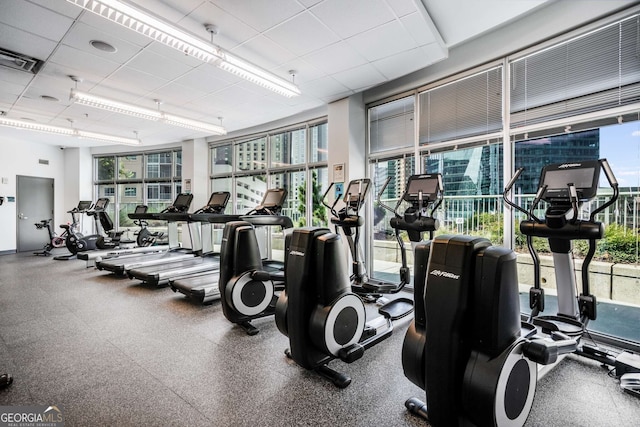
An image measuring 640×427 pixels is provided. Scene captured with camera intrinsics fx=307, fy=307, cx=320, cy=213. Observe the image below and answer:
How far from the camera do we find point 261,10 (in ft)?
10.1

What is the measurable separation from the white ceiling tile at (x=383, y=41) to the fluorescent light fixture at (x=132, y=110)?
3.96m

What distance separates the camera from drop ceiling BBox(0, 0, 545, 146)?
3111mm

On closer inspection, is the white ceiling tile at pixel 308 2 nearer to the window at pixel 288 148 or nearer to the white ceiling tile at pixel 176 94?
the white ceiling tile at pixel 176 94

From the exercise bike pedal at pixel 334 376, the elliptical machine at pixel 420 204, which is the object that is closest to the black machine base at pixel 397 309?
the elliptical machine at pixel 420 204

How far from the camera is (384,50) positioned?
3.88 metres

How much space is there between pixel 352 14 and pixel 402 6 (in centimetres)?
50

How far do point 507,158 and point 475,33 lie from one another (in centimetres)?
154

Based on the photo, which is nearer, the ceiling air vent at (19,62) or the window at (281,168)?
the ceiling air vent at (19,62)

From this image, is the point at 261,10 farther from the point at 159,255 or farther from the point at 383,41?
the point at 159,255

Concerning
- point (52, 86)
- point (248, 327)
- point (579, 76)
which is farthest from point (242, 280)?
point (52, 86)

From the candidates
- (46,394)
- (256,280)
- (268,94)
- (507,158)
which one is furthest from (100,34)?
(507,158)

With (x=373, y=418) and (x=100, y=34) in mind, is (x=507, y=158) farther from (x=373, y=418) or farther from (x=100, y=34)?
(x=100, y=34)

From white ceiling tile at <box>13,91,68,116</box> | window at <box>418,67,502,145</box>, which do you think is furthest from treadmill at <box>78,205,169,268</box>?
window at <box>418,67,502,145</box>

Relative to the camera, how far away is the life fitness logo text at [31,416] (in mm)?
1832
